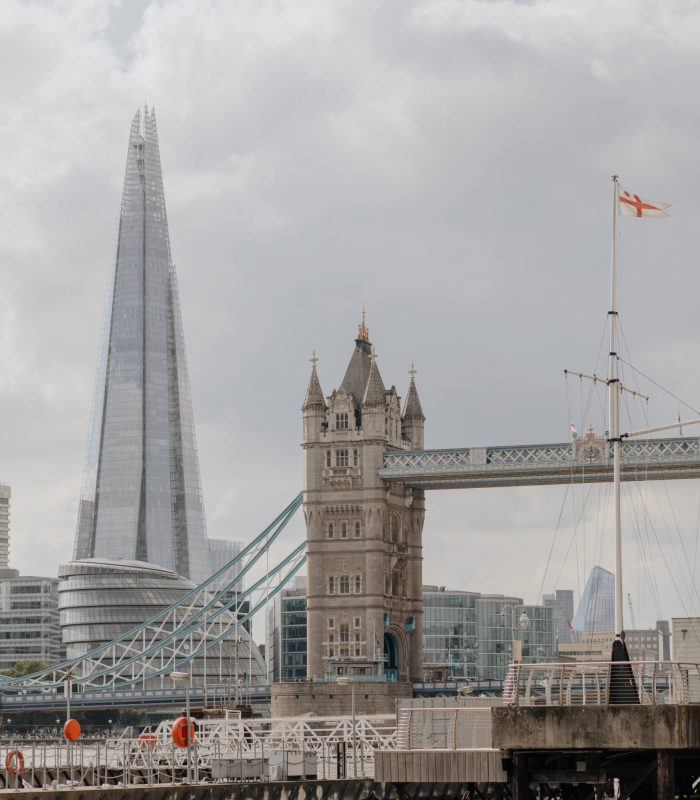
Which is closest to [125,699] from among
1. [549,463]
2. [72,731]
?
[549,463]

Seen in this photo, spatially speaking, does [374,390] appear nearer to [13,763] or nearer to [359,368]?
[359,368]

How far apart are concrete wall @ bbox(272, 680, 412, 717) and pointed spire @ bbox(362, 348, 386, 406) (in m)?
21.5

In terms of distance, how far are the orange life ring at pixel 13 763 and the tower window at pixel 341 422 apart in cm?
8337

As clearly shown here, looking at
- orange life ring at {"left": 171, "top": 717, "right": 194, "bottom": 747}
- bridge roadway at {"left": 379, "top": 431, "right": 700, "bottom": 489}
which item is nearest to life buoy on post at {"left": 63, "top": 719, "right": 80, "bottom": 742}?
orange life ring at {"left": 171, "top": 717, "right": 194, "bottom": 747}

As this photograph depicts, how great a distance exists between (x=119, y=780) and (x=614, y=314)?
2746cm

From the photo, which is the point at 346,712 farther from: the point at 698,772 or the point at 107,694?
the point at 698,772

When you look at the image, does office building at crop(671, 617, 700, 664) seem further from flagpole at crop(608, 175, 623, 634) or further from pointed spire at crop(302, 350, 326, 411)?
pointed spire at crop(302, 350, 326, 411)

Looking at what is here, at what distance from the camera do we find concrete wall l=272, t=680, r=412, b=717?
450ft

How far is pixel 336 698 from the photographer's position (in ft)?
454

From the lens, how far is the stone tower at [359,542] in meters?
141

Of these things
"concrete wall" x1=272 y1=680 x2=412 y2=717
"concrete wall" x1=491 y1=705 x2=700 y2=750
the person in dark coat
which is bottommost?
"concrete wall" x1=491 y1=705 x2=700 y2=750

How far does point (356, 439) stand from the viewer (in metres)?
144

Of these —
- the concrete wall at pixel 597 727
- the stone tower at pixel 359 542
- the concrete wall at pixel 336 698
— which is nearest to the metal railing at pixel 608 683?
the concrete wall at pixel 597 727

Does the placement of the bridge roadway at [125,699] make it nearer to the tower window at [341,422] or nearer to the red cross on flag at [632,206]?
the tower window at [341,422]
